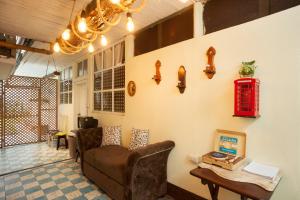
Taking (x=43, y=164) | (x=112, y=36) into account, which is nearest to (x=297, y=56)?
(x=112, y=36)

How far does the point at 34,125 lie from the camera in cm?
589

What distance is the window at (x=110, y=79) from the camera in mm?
3596

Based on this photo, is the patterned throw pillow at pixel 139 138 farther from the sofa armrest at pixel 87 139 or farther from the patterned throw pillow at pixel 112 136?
the sofa armrest at pixel 87 139

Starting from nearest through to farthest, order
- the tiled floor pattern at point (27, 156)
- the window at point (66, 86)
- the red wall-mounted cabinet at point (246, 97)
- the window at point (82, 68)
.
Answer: the red wall-mounted cabinet at point (246, 97)
the tiled floor pattern at point (27, 156)
the window at point (82, 68)
the window at point (66, 86)

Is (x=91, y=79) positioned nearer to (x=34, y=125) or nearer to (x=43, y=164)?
(x=43, y=164)

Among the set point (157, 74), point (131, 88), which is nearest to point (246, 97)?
point (157, 74)

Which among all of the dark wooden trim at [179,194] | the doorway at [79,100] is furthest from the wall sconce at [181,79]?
the doorway at [79,100]

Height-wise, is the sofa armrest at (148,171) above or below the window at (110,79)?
below

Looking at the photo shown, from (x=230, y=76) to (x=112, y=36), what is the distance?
2448 millimetres

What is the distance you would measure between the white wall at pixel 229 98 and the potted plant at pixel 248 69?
0.25 feet

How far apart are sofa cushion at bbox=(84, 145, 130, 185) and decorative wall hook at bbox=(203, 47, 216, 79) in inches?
58.6

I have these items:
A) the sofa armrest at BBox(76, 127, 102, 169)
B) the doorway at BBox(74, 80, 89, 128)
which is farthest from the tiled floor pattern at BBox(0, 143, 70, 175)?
the sofa armrest at BBox(76, 127, 102, 169)

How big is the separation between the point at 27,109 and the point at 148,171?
5.57 meters

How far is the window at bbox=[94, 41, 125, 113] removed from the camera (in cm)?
360
